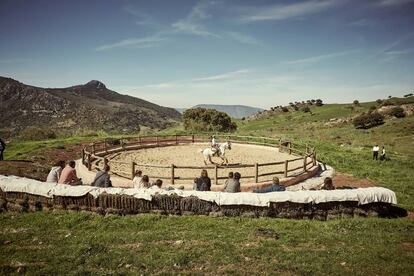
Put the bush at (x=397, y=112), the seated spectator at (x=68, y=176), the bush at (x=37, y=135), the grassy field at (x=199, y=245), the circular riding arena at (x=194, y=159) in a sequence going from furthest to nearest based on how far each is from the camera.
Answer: the bush at (x=397, y=112)
the bush at (x=37, y=135)
the circular riding arena at (x=194, y=159)
the seated spectator at (x=68, y=176)
the grassy field at (x=199, y=245)

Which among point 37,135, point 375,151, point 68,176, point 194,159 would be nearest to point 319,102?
point 375,151

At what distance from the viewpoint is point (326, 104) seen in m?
101

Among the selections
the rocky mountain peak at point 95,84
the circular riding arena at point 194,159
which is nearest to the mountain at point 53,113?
the rocky mountain peak at point 95,84

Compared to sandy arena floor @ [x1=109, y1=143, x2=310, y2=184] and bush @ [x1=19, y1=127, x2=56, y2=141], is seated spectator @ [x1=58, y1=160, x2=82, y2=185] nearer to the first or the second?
sandy arena floor @ [x1=109, y1=143, x2=310, y2=184]

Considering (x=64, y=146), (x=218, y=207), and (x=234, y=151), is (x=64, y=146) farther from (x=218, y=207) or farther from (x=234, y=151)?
(x=218, y=207)

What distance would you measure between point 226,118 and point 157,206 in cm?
5721

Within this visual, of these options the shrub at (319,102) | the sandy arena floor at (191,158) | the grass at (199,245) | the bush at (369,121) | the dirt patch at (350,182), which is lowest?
the dirt patch at (350,182)

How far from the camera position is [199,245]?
8109mm

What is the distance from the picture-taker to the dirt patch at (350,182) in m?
16.8

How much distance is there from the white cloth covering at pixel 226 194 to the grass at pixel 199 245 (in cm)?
66

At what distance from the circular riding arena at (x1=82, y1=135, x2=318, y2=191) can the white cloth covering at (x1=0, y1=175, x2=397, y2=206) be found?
3.79 metres

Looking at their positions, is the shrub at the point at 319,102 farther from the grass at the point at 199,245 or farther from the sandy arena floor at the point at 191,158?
the grass at the point at 199,245

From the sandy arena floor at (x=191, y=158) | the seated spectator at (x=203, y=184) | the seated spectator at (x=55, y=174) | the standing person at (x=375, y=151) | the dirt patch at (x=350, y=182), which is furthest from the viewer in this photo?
the standing person at (x=375, y=151)

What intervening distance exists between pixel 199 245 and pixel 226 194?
2.62 metres
